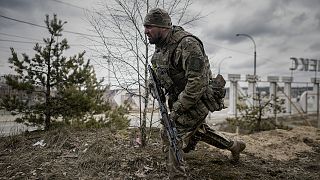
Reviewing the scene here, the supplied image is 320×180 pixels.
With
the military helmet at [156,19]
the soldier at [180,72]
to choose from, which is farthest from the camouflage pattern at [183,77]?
the military helmet at [156,19]

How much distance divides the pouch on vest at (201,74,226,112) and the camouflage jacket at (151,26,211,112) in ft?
0.68

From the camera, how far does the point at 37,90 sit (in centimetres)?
793

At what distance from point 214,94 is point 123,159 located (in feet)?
5.10

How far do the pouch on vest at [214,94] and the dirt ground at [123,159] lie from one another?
0.86m

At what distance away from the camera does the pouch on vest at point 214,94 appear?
3.16 meters

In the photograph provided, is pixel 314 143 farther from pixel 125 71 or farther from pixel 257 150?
pixel 125 71

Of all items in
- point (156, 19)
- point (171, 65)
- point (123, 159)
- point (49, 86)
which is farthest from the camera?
point (49, 86)

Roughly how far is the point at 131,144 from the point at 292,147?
3.18m

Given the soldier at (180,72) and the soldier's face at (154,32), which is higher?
the soldier's face at (154,32)

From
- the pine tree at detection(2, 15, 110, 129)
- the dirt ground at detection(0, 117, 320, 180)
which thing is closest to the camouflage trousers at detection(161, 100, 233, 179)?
the dirt ground at detection(0, 117, 320, 180)

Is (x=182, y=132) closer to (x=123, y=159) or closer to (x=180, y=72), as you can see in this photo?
(x=180, y=72)

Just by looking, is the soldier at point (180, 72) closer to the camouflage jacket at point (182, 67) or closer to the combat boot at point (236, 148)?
the camouflage jacket at point (182, 67)

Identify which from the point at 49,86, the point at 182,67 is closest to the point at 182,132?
the point at 182,67

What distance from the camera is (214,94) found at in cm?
321
